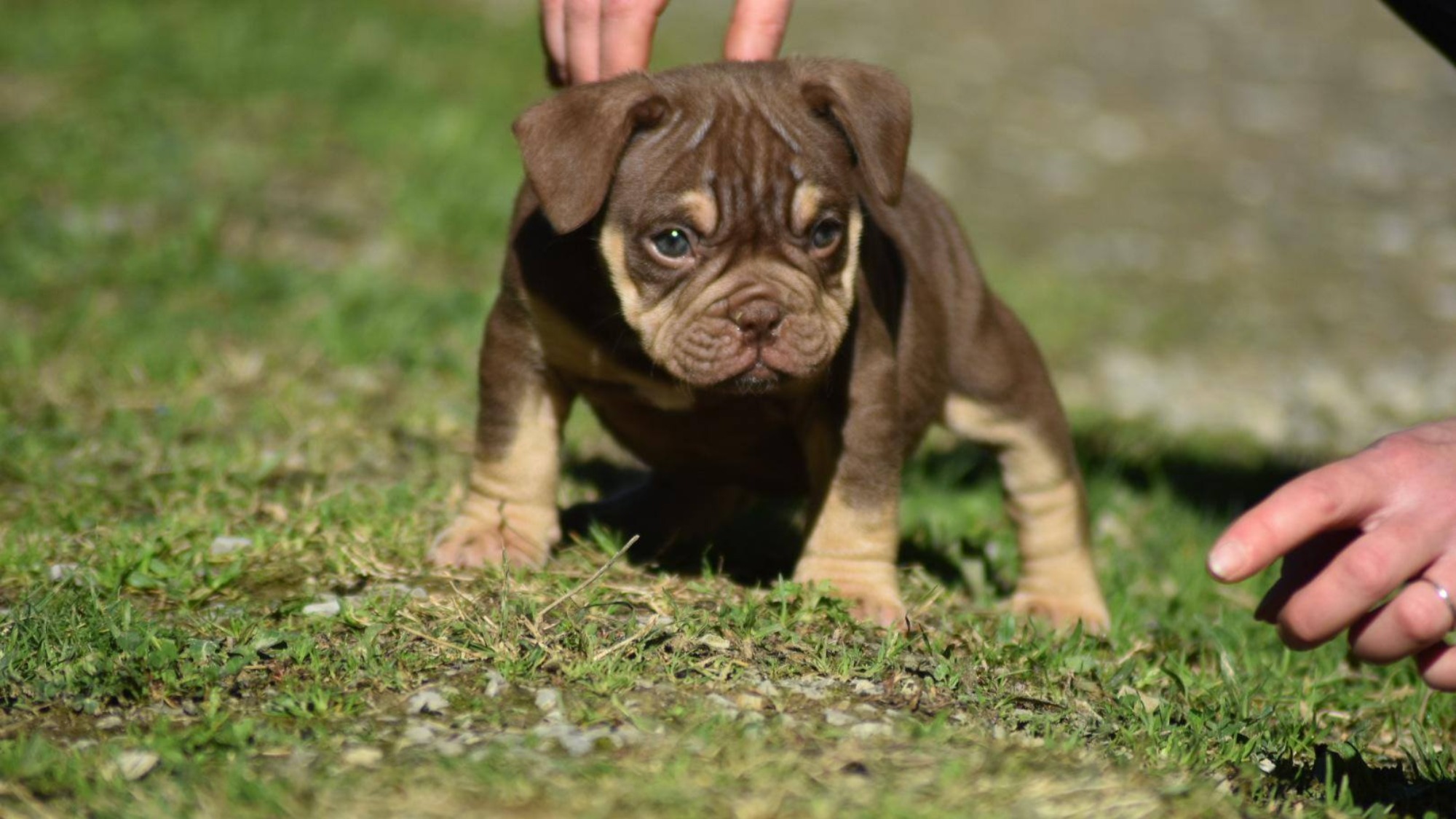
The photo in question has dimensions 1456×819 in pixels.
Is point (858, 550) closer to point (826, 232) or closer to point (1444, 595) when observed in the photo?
point (826, 232)

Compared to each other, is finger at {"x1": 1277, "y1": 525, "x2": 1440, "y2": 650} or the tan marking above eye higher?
the tan marking above eye

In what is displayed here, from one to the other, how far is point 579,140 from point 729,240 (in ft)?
1.57

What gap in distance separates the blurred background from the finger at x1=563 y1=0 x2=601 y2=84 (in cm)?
188

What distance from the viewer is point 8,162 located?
29.5 ft

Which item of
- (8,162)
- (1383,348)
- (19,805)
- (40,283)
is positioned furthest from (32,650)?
(1383,348)

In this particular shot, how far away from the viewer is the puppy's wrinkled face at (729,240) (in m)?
4.17

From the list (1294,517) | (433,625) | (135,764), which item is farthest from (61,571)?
(1294,517)

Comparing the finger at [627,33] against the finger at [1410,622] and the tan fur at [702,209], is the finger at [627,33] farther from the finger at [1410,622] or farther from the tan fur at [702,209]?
the finger at [1410,622]

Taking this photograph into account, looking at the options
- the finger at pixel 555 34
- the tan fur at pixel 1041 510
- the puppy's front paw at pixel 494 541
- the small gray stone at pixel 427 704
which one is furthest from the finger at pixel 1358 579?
the finger at pixel 555 34

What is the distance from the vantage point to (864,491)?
179 inches

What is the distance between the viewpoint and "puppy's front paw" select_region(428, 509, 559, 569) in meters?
4.67

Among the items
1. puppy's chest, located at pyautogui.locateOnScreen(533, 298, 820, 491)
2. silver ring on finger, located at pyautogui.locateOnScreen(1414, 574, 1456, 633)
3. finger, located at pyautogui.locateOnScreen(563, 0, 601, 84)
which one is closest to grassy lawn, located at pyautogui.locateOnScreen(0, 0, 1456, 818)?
puppy's chest, located at pyautogui.locateOnScreen(533, 298, 820, 491)

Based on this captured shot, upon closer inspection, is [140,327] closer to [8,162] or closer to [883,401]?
[8,162]

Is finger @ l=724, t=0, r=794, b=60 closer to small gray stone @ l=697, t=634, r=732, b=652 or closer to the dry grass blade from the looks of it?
the dry grass blade
